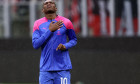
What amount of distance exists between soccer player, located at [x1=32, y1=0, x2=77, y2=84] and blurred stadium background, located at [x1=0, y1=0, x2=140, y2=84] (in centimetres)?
670

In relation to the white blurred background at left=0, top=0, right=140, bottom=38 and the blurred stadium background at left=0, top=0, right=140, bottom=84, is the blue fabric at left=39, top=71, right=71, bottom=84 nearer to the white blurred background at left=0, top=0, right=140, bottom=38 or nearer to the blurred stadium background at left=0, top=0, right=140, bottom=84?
the blurred stadium background at left=0, top=0, right=140, bottom=84

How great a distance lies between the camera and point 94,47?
14.1 meters

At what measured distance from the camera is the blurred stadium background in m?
13.3

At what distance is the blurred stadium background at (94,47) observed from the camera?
43.7 ft

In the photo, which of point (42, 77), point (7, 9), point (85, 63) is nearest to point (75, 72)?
point (85, 63)

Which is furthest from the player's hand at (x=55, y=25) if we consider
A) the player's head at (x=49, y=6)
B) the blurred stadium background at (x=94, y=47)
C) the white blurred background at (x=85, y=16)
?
the white blurred background at (x=85, y=16)

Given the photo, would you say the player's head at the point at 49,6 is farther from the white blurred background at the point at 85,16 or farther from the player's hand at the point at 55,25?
the white blurred background at the point at 85,16

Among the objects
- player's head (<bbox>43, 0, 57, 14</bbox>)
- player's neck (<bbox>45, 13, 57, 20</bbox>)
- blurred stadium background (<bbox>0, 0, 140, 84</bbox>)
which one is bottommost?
blurred stadium background (<bbox>0, 0, 140, 84</bbox>)

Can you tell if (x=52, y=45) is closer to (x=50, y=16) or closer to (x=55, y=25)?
(x=55, y=25)

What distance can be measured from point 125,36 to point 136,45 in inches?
18.0

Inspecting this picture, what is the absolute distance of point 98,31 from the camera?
48.2ft

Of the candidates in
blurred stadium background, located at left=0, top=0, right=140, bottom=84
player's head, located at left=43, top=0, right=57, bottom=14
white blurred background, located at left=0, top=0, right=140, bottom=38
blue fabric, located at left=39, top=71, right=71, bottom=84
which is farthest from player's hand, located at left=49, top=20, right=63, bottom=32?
white blurred background, located at left=0, top=0, right=140, bottom=38

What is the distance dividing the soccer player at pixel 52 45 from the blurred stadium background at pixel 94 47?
6696 millimetres

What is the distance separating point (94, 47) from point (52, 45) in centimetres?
783
